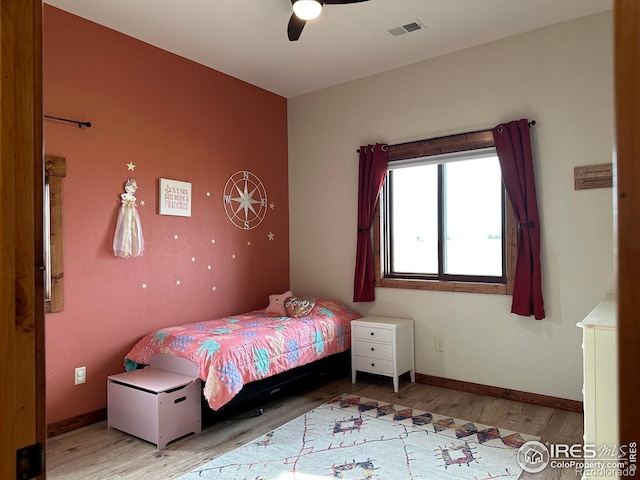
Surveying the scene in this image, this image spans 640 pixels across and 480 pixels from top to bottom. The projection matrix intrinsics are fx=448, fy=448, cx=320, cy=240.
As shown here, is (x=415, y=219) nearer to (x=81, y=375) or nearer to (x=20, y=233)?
(x=81, y=375)

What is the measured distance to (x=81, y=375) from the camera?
319 cm

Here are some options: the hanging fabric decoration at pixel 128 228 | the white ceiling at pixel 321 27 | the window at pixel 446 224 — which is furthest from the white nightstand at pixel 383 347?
the white ceiling at pixel 321 27

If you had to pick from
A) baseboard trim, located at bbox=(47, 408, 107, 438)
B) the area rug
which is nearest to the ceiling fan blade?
the area rug

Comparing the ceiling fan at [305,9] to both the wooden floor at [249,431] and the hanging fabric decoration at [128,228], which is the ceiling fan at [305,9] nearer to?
the hanging fabric decoration at [128,228]

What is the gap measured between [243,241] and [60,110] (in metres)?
1.95

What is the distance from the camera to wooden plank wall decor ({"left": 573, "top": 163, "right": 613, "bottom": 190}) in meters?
3.20

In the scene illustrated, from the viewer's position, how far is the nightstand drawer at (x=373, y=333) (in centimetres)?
386

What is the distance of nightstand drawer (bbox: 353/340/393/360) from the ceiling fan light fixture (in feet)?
8.63

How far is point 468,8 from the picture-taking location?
3.14 meters

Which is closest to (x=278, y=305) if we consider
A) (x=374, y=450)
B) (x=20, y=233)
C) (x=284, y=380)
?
(x=284, y=380)

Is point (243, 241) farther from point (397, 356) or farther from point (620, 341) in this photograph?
point (620, 341)

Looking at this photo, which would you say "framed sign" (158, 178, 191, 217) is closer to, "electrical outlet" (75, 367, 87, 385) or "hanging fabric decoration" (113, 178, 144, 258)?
"hanging fabric decoration" (113, 178, 144, 258)

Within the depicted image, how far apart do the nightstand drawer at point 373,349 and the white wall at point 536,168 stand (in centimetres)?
40

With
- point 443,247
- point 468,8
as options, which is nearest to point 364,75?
point 468,8
